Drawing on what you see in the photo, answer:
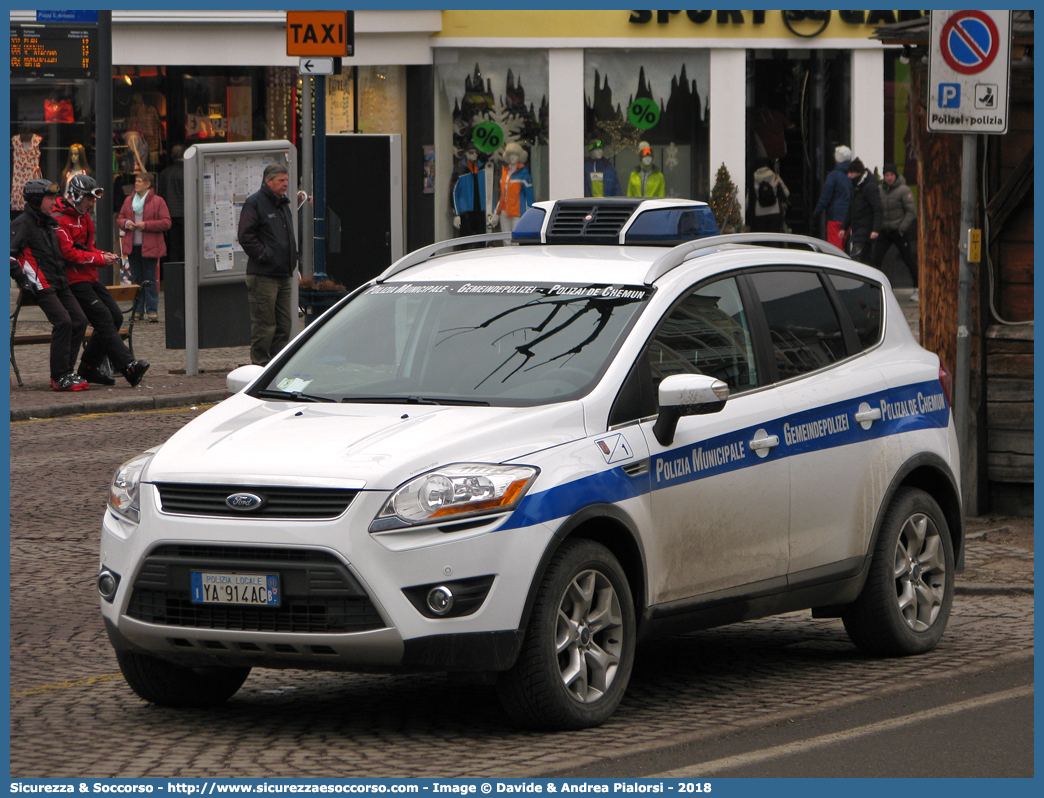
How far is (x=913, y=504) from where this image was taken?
25.7 ft

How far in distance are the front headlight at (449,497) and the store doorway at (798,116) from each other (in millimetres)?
26253

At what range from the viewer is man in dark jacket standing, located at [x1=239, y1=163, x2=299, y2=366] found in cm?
1747

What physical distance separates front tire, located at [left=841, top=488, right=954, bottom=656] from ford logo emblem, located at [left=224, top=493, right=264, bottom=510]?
2898mm

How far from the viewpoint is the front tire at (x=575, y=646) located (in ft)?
19.9

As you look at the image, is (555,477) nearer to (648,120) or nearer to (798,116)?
(648,120)

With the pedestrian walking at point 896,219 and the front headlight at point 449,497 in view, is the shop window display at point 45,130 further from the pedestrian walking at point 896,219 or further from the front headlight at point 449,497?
the front headlight at point 449,497

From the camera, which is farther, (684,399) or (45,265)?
(45,265)

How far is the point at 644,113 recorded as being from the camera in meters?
31.5

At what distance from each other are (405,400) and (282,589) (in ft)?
3.40

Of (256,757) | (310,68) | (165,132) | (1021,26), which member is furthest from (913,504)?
(165,132)

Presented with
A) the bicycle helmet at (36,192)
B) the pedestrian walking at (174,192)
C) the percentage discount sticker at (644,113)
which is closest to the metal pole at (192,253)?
the bicycle helmet at (36,192)

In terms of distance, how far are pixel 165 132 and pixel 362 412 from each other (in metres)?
23.0

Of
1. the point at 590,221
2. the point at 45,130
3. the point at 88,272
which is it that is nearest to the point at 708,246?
the point at 590,221

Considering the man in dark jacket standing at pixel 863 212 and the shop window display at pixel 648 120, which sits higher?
the shop window display at pixel 648 120
